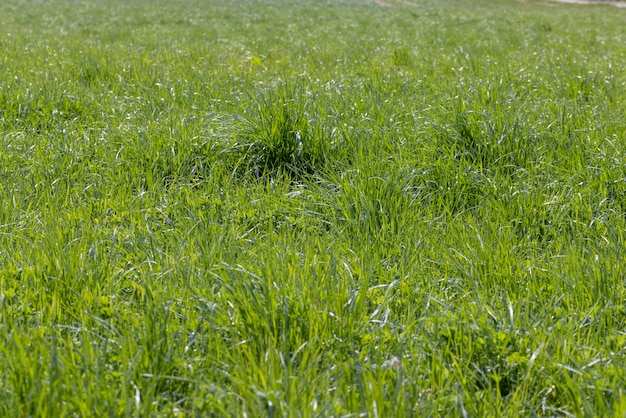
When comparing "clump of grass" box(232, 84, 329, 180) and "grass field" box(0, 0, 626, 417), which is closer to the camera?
"grass field" box(0, 0, 626, 417)

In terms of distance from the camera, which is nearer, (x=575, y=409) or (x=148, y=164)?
(x=575, y=409)

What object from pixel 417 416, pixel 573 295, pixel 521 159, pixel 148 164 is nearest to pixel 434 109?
pixel 521 159

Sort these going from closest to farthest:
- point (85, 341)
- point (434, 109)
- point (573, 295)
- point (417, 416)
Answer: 1. point (417, 416)
2. point (85, 341)
3. point (573, 295)
4. point (434, 109)

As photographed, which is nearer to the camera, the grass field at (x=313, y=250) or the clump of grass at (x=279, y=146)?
the grass field at (x=313, y=250)

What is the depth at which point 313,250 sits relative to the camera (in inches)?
106

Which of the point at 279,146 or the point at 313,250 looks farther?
the point at 279,146

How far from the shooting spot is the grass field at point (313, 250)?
72.7 inches

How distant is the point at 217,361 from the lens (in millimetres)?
1949

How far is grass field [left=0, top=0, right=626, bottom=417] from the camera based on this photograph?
1.85 metres

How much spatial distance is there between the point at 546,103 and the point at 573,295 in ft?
9.99

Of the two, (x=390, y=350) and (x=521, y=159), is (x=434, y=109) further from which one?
(x=390, y=350)

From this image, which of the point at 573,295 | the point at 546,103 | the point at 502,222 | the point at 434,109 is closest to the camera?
the point at 573,295

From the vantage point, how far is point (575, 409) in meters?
1.79

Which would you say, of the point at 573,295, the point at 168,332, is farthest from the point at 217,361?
the point at 573,295
